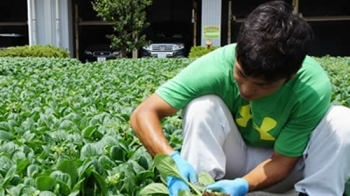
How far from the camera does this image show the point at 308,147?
6.07 ft

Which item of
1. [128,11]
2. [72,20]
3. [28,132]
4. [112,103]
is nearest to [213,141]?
[28,132]

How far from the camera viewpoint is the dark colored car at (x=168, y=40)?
1484 cm

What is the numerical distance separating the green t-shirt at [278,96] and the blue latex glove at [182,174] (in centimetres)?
23

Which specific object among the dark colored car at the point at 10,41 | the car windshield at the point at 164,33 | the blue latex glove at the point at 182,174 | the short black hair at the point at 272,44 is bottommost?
the dark colored car at the point at 10,41

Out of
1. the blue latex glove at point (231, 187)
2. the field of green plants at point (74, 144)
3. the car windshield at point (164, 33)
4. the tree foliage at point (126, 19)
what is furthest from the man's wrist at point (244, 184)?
the car windshield at point (164, 33)

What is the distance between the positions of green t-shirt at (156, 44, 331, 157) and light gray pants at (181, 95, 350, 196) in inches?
1.6

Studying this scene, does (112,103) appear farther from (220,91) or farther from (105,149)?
(220,91)

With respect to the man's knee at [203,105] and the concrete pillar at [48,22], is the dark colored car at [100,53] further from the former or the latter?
the man's knee at [203,105]

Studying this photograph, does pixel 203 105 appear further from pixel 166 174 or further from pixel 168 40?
pixel 168 40

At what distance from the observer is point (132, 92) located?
3.66 meters

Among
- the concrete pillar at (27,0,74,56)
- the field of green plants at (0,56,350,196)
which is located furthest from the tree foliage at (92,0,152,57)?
the field of green plants at (0,56,350,196)

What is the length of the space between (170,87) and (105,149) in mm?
399

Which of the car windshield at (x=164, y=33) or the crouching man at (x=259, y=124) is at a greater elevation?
the crouching man at (x=259, y=124)

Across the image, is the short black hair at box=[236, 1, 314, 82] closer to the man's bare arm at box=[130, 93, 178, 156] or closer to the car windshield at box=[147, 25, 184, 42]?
the man's bare arm at box=[130, 93, 178, 156]
